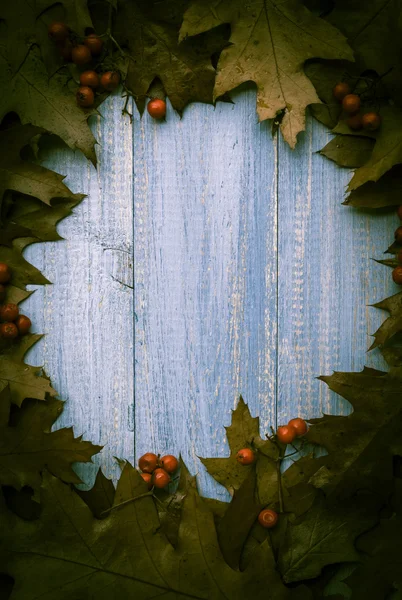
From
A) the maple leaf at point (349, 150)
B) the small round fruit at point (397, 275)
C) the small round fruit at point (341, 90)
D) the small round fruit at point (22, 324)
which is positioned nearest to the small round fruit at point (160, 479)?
the small round fruit at point (22, 324)

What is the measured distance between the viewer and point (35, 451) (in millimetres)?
1102

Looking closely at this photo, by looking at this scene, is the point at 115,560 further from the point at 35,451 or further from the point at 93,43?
the point at 93,43

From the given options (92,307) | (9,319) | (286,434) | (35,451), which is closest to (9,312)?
(9,319)

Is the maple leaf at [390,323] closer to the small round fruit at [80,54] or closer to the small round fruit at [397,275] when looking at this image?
the small round fruit at [397,275]

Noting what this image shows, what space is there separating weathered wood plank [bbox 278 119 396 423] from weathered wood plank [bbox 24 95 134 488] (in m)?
0.34

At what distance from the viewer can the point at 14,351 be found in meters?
1.16

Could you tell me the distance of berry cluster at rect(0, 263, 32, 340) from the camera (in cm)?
113

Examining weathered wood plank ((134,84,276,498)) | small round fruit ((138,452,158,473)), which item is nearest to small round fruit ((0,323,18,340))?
weathered wood plank ((134,84,276,498))

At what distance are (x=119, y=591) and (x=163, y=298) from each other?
57 cm

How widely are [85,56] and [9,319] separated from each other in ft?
1.84

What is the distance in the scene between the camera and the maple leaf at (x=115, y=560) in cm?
102

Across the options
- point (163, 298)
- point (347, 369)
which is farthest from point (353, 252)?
point (163, 298)

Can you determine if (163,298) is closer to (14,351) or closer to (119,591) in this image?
(14,351)

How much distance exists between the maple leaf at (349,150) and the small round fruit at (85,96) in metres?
0.49
